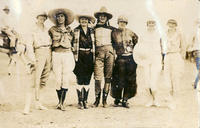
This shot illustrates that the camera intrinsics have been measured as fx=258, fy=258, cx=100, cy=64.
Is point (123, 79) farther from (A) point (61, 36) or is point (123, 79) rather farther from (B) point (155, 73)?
(A) point (61, 36)

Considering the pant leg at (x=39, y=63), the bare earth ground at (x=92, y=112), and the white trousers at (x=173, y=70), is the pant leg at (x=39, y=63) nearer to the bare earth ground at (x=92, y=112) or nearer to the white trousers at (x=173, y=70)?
the bare earth ground at (x=92, y=112)

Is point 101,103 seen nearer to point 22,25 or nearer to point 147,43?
point 147,43

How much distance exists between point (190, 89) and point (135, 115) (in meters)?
0.51

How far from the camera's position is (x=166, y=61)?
2.16 metres

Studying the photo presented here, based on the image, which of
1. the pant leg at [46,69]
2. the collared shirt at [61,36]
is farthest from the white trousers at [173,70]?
the pant leg at [46,69]

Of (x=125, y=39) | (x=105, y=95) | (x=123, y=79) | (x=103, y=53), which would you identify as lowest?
(x=105, y=95)

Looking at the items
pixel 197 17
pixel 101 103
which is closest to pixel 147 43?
pixel 197 17

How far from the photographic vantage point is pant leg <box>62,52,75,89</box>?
2.08m

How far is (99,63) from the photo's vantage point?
2.11 meters

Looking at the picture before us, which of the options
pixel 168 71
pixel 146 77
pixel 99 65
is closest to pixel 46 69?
pixel 99 65

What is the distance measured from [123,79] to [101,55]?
0.27 meters

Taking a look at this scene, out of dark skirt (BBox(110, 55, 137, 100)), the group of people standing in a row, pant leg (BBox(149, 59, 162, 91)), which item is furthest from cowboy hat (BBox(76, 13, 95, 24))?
pant leg (BBox(149, 59, 162, 91))

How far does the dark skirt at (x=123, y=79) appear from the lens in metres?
2.12

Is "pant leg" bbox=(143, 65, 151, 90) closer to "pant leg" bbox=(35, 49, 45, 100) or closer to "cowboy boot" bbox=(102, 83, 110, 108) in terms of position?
"cowboy boot" bbox=(102, 83, 110, 108)
